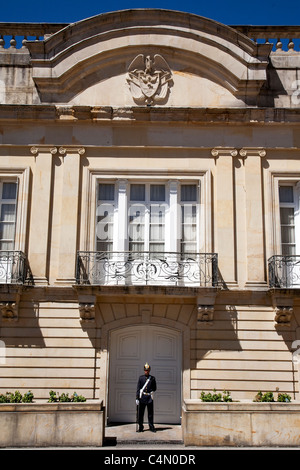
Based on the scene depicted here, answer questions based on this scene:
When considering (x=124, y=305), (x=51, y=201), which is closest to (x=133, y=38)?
(x=51, y=201)

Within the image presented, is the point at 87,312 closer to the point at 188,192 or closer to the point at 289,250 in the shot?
the point at 188,192

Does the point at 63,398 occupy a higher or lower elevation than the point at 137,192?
lower

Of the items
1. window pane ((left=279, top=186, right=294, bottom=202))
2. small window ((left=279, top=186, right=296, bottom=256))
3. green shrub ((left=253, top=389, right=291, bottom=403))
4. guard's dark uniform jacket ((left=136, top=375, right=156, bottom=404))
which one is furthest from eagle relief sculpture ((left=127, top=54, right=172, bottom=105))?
green shrub ((left=253, top=389, right=291, bottom=403))

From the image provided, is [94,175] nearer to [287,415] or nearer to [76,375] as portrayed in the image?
[76,375]

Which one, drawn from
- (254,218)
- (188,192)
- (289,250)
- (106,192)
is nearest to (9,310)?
(106,192)

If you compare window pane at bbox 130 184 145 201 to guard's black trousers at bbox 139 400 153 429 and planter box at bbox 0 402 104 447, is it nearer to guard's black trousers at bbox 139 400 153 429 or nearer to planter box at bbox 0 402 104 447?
guard's black trousers at bbox 139 400 153 429

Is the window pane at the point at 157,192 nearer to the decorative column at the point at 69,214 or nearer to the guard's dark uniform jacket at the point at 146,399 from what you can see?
the decorative column at the point at 69,214

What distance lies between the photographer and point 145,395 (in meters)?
13.3

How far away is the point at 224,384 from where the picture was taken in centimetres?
1413

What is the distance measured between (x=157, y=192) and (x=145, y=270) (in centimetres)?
250

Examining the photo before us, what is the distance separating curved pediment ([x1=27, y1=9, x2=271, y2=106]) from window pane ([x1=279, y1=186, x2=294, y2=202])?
2.82m

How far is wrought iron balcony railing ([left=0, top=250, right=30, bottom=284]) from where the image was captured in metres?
14.4

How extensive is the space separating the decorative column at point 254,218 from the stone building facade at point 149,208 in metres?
0.04

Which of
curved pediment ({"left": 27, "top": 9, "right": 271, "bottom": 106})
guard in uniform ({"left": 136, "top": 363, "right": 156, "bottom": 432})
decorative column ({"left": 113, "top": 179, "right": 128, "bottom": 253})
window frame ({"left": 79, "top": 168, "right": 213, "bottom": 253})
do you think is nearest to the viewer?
guard in uniform ({"left": 136, "top": 363, "right": 156, "bottom": 432})
